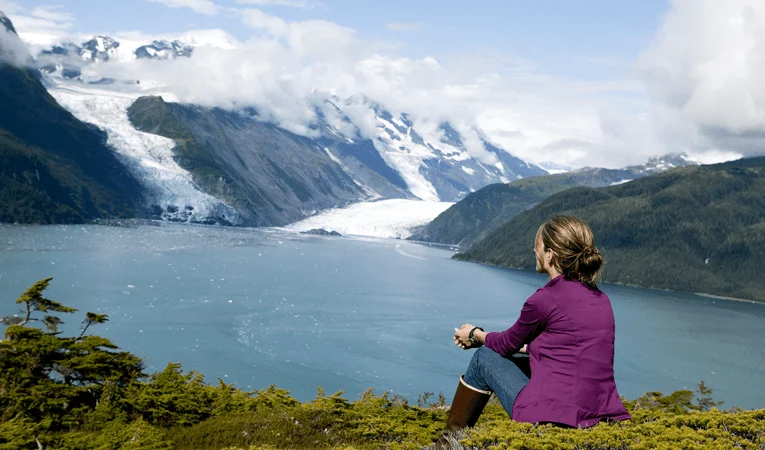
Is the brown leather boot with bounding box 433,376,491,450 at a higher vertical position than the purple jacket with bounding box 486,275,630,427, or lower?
lower

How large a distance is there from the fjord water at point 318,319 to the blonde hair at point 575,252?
4764 centimetres

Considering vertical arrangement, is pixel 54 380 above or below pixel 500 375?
below

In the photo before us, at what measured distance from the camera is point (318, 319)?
83812mm

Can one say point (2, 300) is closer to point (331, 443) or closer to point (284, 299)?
point (284, 299)

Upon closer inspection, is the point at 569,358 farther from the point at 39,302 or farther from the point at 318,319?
the point at 318,319

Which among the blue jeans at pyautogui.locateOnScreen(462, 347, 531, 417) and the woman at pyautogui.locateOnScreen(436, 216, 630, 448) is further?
the blue jeans at pyautogui.locateOnScreen(462, 347, 531, 417)

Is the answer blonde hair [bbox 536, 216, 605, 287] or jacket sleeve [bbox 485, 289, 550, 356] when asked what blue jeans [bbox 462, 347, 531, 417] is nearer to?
jacket sleeve [bbox 485, 289, 550, 356]

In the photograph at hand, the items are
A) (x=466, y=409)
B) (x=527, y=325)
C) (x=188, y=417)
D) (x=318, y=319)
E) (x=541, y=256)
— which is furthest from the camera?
(x=318, y=319)

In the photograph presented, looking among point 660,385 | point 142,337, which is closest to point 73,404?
point 142,337

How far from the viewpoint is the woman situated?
5.71m

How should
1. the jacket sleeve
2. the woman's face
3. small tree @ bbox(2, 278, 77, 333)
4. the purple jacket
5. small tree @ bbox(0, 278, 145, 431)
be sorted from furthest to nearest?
small tree @ bbox(2, 278, 77, 333) → small tree @ bbox(0, 278, 145, 431) → the woman's face → the jacket sleeve → the purple jacket

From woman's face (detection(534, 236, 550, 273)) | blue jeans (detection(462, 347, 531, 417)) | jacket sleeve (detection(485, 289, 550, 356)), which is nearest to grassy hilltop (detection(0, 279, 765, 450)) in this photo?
blue jeans (detection(462, 347, 531, 417))

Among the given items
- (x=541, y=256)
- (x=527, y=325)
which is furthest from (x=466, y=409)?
(x=541, y=256)

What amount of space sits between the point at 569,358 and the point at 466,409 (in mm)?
1403
